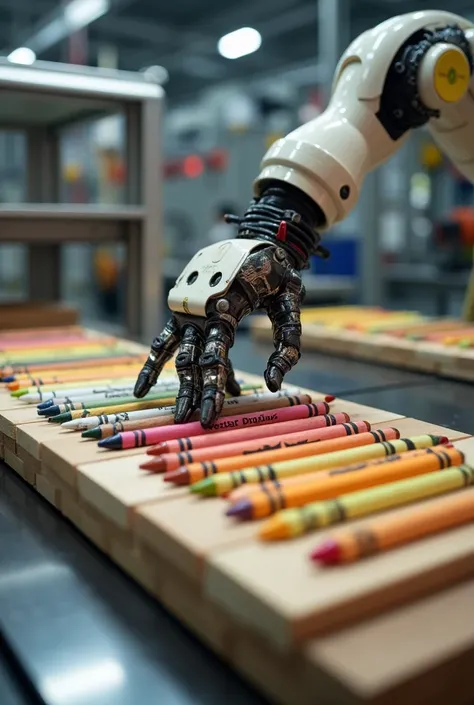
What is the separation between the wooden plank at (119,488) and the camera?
560 mm

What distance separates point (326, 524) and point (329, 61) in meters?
2.75

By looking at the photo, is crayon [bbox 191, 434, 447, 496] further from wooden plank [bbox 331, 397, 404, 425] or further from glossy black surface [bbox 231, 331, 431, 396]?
glossy black surface [bbox 231, 331, 431, 396]

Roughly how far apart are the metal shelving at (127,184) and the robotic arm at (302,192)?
0.81m

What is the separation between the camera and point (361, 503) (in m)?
0.53

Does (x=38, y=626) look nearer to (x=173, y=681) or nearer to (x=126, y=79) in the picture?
(x=173, y=681)

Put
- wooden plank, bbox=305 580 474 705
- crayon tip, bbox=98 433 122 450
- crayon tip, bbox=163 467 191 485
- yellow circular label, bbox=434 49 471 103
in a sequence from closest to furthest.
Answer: wooden plank, bbox=305 580 474 705
crayon tip, bbox=163 467 191 485
crayon tip, bbox=98 433 122 450
yellow circular label, bbox=434 49 471 103

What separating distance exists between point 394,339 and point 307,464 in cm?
95

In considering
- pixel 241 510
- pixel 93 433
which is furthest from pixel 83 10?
pixel 241 510

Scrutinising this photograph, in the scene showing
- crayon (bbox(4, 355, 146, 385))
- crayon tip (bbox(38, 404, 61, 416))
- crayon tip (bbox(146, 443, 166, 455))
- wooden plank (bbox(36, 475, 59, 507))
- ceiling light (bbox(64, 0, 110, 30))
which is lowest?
wooden plank (bbox(36, 475, 59, 507))

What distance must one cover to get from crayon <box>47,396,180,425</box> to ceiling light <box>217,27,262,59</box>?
6.16m

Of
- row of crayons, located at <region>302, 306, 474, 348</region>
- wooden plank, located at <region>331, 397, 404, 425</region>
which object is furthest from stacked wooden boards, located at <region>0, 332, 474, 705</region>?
row of crayons, located at <region>302, 306, 474, 348</region>

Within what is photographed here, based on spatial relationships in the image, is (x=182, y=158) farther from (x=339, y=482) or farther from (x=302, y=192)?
(x=339, y=482)

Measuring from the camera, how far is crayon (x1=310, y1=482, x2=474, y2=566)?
458 mm

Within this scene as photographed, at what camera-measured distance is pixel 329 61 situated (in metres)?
2.93
